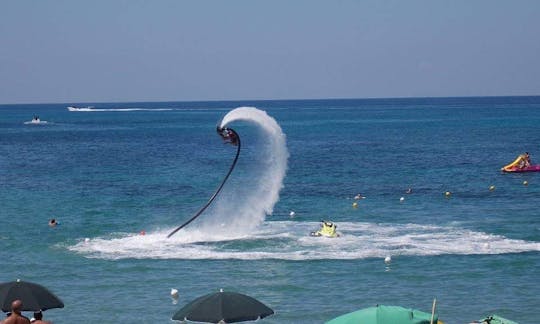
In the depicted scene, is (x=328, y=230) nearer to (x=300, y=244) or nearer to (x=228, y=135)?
(x=300, y=244)

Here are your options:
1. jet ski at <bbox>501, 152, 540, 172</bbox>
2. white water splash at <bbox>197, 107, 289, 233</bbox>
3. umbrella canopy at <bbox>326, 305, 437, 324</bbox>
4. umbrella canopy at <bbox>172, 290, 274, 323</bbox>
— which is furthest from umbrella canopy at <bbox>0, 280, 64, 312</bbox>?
jet ski at <bbox>501, 152, 540, 172</bbox>

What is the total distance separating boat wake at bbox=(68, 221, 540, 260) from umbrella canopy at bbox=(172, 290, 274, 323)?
17387mm

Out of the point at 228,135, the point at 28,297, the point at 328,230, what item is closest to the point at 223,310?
the point at 28,297

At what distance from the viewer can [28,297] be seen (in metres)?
23.6

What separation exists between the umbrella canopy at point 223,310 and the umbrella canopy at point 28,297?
3.58 m

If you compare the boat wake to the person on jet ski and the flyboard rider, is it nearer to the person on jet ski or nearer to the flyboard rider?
the person on jet ski

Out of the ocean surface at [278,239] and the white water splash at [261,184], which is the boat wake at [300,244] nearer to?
the ocean surface at [278,239]

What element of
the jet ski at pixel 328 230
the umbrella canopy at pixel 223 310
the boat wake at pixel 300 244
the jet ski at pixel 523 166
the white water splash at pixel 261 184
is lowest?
the umbrella canopy at pixel 223 310

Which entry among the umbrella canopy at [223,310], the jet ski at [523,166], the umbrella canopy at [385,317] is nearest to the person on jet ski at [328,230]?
the umbrella canopy at [223,310]

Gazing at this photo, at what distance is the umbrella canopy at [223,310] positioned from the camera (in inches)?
869

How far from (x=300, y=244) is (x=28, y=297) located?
21136 mm

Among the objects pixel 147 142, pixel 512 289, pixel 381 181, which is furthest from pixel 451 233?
pixel 147 142

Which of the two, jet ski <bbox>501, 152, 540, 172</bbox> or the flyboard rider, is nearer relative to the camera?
the flyboard rider

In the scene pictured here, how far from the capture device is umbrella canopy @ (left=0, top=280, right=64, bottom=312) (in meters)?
23.3
